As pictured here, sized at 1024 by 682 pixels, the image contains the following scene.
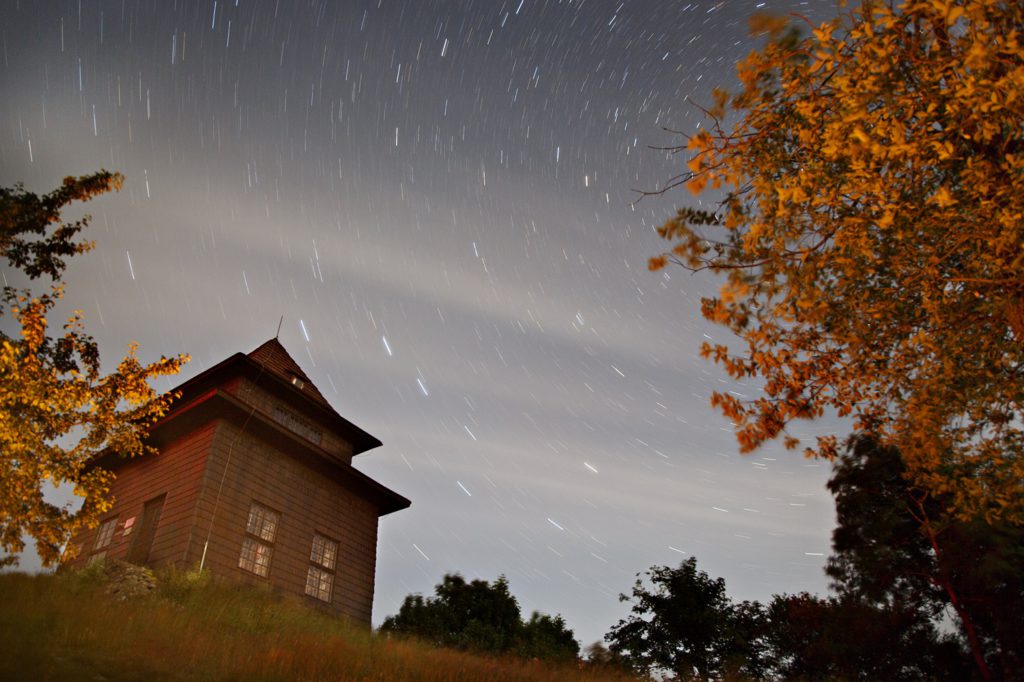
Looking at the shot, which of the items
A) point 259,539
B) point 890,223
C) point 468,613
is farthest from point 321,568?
point 468,613

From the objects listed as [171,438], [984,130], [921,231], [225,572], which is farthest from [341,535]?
[984,130]

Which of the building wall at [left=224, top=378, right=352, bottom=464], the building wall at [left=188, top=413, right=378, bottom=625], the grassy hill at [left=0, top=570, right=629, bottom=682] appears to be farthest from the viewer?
the building wall at [left=224, top=378, right=352, bottom=464]

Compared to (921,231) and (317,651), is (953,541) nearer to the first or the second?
(921,231)

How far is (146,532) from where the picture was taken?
725 inches

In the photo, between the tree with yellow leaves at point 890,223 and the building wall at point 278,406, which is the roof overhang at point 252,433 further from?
the tree with yellow leaves at point 890,223

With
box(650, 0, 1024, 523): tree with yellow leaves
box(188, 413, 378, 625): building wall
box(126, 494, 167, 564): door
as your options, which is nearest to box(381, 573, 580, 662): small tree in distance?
box(188, 413, 378, 625): building wall

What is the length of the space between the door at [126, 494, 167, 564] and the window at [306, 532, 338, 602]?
4423mm

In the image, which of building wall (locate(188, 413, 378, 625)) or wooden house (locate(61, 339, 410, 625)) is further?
wooden house (locate(61, 339, 410, 625))

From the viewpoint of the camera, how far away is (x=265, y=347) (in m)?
23.1

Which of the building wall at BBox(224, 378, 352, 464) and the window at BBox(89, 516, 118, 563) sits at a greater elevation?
the building wall at BBox(224, 378, 352, 464)

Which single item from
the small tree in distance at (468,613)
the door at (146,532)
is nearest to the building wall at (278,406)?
the door at (146,532)

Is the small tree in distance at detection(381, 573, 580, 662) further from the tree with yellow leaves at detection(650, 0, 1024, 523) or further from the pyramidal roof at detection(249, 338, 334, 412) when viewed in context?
the tree with yellow leaves at detection(650, 0, 1024, 523)

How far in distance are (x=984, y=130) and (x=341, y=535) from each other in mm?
19901

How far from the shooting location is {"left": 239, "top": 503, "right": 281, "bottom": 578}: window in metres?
17.7
